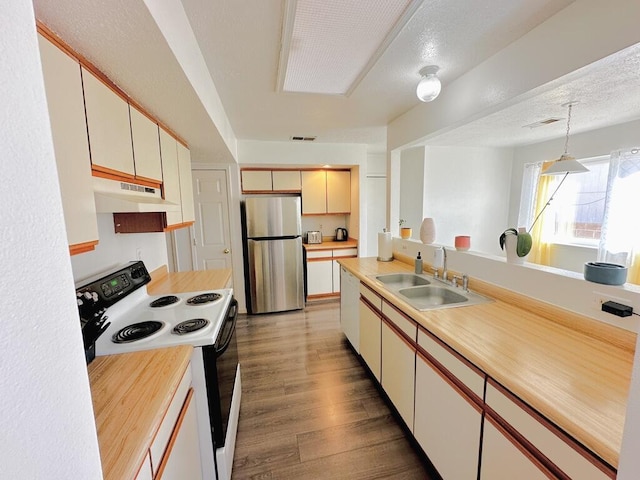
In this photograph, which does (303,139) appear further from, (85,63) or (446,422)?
(446,422)

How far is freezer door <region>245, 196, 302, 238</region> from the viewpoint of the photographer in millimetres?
3506

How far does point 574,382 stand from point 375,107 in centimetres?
229

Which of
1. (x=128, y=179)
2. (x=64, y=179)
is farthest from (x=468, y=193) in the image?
(x=64, y=179)

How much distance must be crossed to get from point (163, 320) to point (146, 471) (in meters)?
0.84

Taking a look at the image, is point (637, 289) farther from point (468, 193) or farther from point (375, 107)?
point (468, 193)

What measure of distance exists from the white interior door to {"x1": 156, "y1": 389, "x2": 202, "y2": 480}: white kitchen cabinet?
266 cm

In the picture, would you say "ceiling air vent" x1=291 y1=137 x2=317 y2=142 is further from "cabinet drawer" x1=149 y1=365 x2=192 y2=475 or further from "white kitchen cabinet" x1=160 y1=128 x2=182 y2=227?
"cabinet drawer" x1=149 y1=365 x2=192 y2=475

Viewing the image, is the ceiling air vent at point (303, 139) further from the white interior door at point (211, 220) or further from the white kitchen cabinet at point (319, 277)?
the white kitchen cabinet at point (319, 277)

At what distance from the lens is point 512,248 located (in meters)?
1.61

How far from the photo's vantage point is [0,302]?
12.3 inches

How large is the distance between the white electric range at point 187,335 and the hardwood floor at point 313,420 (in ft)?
0.86

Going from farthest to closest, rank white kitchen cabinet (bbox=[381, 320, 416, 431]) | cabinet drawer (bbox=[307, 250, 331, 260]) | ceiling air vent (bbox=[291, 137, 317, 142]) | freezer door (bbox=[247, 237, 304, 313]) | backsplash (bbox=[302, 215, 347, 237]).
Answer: backsplash (bbox=[302, 215, 347, 237])
cabinet drawer (bbox=[307, 250, 331, 260])
freezer door (bbox=[247, 237, 304, 313])
ceiling air vent (bbox=[291, 137, 317, 142])
white kitchen cabinet (bbox=[381, 320, 416, 431])

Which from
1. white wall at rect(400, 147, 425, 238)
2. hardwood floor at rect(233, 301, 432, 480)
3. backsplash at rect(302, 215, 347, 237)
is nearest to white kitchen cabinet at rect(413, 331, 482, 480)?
hardwood floor at rect(233, 301, 432, 480)

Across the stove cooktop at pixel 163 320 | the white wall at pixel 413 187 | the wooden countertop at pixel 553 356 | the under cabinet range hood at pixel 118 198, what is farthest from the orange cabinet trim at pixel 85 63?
the white wall at pixel 413 187
